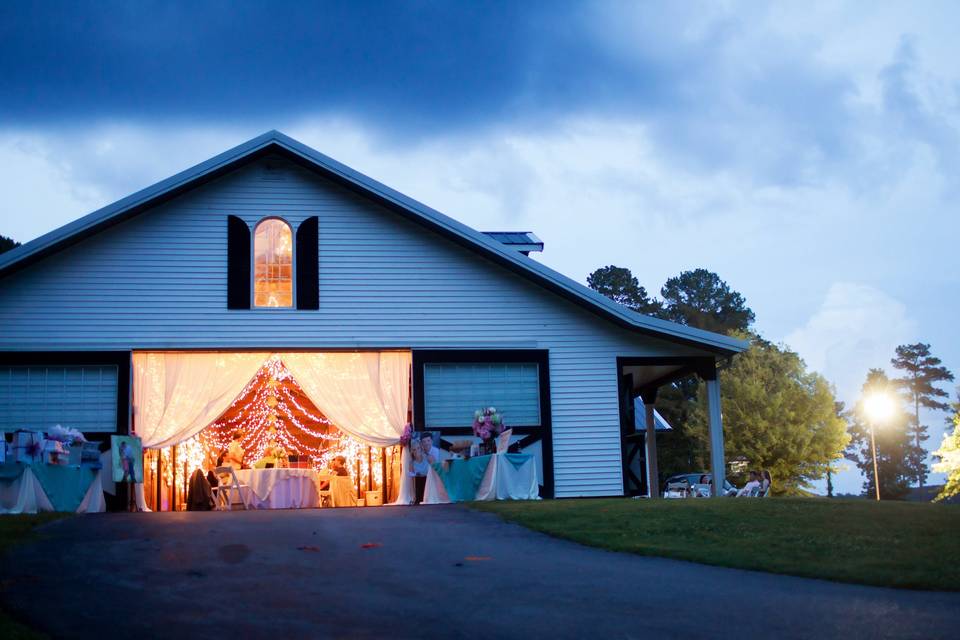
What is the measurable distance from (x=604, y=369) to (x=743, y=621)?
12.7m

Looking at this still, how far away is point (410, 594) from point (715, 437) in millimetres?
13018

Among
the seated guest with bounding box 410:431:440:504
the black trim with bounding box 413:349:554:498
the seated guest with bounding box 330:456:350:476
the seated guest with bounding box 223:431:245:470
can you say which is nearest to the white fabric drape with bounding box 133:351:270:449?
the black trim with bounding box 413:349:554:498

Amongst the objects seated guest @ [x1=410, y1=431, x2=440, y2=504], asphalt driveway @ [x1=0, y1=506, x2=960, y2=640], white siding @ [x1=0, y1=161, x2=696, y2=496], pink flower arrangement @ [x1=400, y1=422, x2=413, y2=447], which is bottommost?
asphalt driveway @ [x1=0, y1=506, x2=960, y2=640]

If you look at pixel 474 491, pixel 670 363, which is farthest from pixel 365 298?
pixel 670 363

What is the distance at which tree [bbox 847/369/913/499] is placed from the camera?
61537mm

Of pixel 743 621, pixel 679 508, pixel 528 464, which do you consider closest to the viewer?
pixel 743 621

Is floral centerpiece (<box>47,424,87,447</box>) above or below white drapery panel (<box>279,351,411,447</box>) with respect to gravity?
below

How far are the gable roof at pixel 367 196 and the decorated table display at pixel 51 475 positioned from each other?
334cm

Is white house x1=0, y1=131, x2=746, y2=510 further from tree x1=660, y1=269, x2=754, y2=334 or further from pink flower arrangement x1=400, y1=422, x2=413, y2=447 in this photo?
tree x1=660, y1=269, x2=754, y2=334

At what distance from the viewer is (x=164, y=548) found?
10.3 m

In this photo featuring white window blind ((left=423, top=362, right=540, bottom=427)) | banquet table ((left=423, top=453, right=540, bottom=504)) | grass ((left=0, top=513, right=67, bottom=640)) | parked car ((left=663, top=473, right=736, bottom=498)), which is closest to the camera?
grass ((left=0, top=513, right=67, bottom=640))

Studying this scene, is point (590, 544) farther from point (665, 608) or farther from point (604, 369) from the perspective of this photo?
point (604, 369)

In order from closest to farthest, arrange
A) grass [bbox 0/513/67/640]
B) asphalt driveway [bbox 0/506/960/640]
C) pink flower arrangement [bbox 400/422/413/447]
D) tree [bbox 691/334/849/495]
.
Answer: grass [bbox 0/513/67/640], asphalt driveway [bbox 0/506/960/640], pink flower arrangement [bbox 400/422/413/447], tree [bbox 691/334/849/495]

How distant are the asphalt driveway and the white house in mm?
7800
